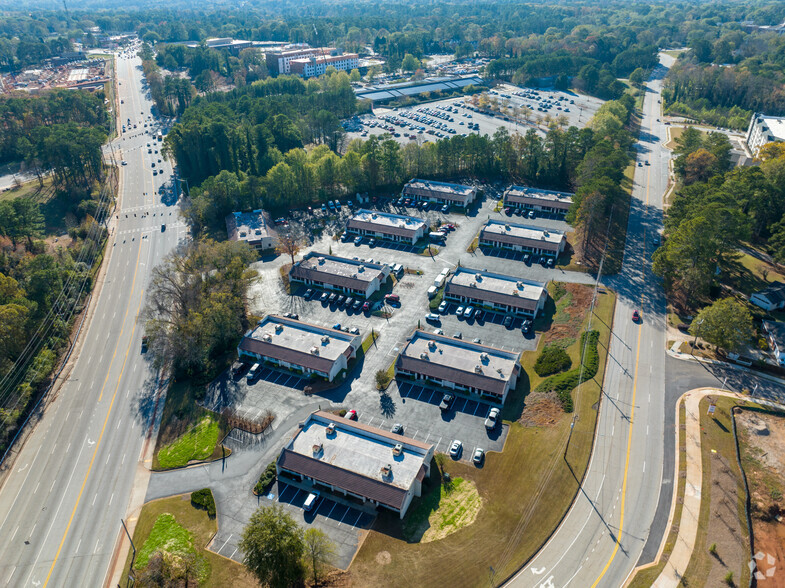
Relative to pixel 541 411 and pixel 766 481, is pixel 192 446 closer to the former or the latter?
pixel 541 411

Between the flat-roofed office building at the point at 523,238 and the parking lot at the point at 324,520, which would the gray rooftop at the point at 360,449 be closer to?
the parking lot at the point at 324,520

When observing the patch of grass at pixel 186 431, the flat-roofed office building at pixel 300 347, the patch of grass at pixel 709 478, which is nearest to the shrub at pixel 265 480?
the patch of grass at pixel 186 431

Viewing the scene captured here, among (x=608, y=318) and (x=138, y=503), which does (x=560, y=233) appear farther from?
(x=138, y=503)

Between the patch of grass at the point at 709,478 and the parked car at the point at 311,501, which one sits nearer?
the patch of grass at the point at 709,478

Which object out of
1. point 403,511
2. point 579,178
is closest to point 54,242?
point 403,511

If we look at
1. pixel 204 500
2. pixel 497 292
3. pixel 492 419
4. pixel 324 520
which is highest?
pixel 497 292

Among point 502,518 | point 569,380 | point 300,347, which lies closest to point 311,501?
point 502,518

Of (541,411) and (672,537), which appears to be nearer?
(672,537)
